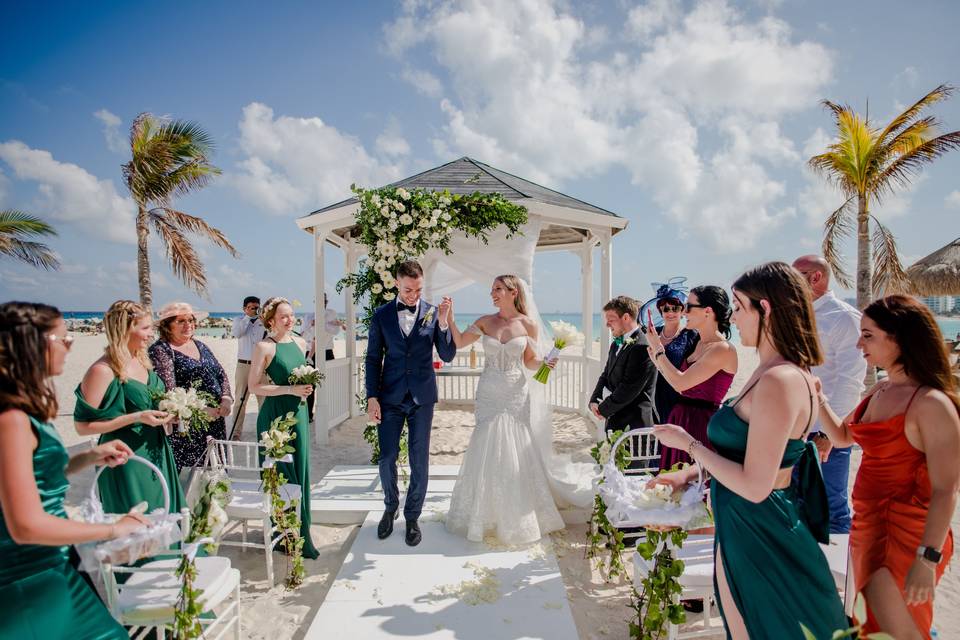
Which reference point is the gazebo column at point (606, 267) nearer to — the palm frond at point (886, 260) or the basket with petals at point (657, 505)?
the basket with petals at point (657, 505)

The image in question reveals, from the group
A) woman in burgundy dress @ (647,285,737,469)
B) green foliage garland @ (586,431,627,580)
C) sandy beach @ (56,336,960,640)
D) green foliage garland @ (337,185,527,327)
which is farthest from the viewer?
green foliage garland @ (337,185,527,327)

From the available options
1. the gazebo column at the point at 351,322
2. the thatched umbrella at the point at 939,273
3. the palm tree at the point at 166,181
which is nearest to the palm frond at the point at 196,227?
the palm tree at the point at 166,181

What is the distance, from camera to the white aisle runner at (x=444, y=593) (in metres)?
3.33

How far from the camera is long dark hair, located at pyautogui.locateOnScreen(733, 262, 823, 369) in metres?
2.03

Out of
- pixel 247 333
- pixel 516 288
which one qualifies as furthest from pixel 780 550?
pixel 247 333

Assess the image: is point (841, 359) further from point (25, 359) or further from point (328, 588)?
point (25, 359)

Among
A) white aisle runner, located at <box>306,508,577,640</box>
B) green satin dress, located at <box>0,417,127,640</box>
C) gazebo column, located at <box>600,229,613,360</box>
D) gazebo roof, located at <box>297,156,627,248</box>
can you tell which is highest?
gazebo roof, located at <box>297,156,627,248</box>

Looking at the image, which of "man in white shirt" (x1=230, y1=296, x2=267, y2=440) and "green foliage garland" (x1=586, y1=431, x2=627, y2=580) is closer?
"green foliage garland" (x1=586, y1=431, x2=627, y2=580)

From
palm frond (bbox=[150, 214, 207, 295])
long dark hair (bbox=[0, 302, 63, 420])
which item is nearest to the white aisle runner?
long dark hair (bbox=[0, 302, 63, 420])

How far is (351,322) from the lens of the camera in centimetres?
916

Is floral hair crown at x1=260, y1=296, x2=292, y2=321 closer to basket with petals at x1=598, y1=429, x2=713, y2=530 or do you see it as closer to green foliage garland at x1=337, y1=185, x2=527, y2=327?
green foliage garland at x1=337, y1=185, x2=527, y2=327

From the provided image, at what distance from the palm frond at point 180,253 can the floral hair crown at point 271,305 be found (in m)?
9.05

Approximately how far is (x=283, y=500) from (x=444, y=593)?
1.55m

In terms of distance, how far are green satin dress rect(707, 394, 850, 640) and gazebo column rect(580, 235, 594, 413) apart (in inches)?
304
